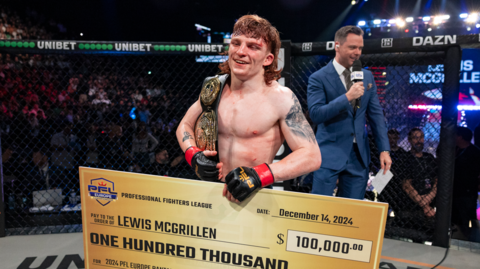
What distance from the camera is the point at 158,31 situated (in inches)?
384

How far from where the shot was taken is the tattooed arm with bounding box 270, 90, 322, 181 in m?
1.14

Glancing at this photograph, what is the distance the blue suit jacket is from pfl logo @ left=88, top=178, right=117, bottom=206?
1.34m

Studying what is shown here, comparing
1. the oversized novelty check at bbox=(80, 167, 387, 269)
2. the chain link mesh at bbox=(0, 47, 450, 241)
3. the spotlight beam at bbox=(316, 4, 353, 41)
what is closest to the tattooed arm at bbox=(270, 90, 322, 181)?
the oversized novelty check at bbox=(80, 167, 387, 269)

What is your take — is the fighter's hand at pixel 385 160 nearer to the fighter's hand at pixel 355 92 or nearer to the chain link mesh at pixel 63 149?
the fighter's hand at pixel 355 92

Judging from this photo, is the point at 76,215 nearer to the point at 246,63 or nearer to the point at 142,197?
the point at 142,197

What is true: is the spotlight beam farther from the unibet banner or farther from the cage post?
the unibet banner

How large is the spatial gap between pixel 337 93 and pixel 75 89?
5.34 meters

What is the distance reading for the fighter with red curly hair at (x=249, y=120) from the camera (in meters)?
1.19

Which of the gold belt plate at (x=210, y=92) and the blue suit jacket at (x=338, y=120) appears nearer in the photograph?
the gold belt plate at (x=210, y=92)

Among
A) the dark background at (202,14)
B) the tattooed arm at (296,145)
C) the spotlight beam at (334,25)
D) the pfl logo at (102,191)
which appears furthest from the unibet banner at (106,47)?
the spotlight beam at (334,25)

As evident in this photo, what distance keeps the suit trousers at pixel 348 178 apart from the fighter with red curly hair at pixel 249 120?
83 centimetres

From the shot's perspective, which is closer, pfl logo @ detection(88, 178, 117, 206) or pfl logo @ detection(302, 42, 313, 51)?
pfl logo @ detection(88, 178, 117, 206)

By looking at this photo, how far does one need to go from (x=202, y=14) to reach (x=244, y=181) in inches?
425

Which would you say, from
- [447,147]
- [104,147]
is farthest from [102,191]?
[104,147]
